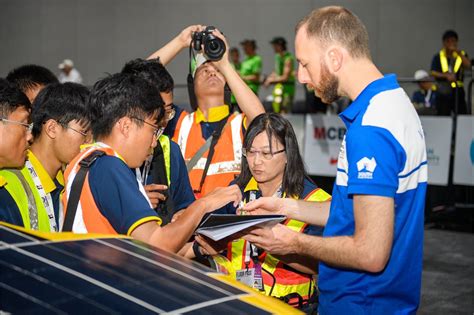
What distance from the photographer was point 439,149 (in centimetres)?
1030

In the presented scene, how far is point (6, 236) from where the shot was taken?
7.32 feet

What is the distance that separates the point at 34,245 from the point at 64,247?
92 millimetres

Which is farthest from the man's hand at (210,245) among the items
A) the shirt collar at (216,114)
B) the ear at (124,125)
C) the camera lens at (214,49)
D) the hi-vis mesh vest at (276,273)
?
the shirt collar at (216,114)

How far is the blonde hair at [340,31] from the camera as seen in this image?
2713mm

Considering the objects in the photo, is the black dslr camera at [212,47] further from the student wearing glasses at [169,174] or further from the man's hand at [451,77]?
the man's hand at [451,77]

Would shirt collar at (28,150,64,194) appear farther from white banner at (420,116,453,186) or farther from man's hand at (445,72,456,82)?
man's hand at (445,72,456,82)

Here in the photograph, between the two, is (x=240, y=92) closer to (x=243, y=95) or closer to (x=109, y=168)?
(x=243, y=95)

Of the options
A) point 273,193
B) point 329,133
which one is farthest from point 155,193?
point 329,133

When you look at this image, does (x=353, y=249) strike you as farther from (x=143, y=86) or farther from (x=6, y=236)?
(x=143, y=86)

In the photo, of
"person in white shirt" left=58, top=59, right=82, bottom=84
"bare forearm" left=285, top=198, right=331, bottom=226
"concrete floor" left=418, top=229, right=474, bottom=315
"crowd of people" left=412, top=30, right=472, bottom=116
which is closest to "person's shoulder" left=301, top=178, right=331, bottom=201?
"bare forearm" left=285, top=198, right=331, bottom=226

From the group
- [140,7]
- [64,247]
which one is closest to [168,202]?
[64,247]

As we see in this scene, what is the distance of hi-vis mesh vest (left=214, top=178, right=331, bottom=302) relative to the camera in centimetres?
369

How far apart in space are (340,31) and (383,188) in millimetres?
632

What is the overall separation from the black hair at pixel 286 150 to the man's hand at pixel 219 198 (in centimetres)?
66
